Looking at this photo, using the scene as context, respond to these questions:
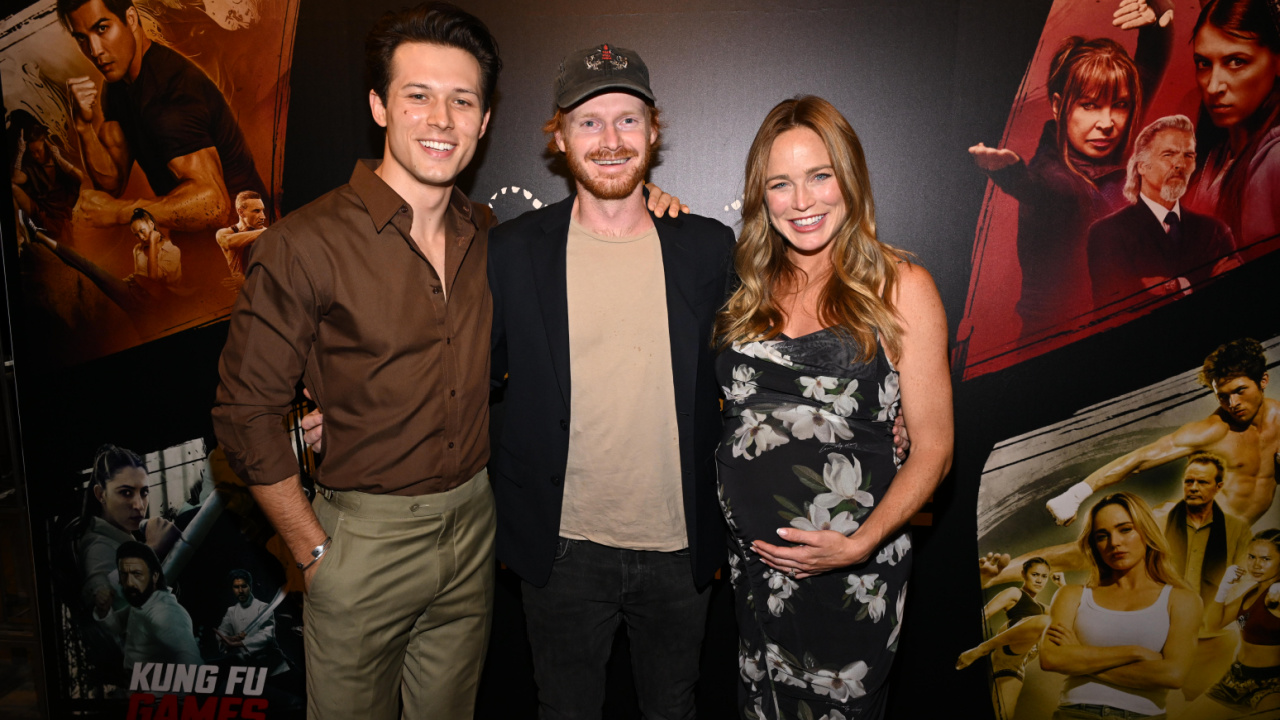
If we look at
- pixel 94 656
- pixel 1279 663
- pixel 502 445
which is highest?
pixel 502 445

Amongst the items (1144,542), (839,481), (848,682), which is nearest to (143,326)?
(839,481)

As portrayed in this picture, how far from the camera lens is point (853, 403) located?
5.46ft

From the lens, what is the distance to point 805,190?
1.74 meters

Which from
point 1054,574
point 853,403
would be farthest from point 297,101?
point 1054,574

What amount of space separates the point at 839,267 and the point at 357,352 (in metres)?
1.25

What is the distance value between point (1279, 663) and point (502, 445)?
9.83ft

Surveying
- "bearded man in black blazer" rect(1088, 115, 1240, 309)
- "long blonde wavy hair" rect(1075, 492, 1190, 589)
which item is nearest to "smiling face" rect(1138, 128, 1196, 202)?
"bearded man in black blazer" rect(1088, 115, 1240, 309)

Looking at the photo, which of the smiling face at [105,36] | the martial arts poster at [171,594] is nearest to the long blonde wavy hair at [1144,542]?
the martial arts poster at [171,594]

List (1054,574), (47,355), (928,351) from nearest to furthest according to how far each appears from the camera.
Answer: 1. (928,351)
2. (1054,574)
3. (47,355)

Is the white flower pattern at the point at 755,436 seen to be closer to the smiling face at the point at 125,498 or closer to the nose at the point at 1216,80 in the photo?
the nose at the point at 1216,80

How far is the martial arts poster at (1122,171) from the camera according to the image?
235 cm

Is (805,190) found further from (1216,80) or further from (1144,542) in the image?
(1144,542)

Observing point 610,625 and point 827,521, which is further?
point 610,625

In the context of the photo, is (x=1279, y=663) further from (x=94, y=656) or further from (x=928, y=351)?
(x=94, y=656)
